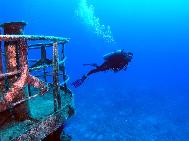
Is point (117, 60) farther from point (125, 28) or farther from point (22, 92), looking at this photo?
point (125, 28)

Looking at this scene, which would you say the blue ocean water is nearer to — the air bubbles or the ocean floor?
the air bubbles

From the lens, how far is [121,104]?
101 ft

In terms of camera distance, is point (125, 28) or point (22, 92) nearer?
point (22, 92)

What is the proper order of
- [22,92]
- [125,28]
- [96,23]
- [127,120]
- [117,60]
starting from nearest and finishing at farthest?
[22,92] → [117,60] → [127,120] → [96,23] → [125,28]

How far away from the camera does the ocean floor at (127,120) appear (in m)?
21.8

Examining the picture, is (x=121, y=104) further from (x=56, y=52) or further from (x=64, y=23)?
(x=64, y=23)

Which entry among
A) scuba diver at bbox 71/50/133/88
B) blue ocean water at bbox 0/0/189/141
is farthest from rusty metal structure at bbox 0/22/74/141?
blue ocean water at bbox 0/0/189/141

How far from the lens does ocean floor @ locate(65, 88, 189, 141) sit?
71.6ft

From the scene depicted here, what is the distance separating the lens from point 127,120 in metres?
25.3

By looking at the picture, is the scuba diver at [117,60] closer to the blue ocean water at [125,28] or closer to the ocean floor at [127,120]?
the ocean floor at [127,120]

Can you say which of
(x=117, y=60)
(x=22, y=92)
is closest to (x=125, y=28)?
(x=117, y=60)

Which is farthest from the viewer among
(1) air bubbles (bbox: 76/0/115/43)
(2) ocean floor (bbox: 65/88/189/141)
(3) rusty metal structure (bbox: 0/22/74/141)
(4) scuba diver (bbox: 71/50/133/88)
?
(2) ocean floor (bbox: 65/88/189/141)

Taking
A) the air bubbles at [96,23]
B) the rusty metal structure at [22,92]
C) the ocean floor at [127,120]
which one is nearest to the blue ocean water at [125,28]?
the air bubbles at [96,23]

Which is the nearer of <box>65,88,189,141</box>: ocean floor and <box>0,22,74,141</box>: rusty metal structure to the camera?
<box>0,22,74,141</box>: rusty metal structure
